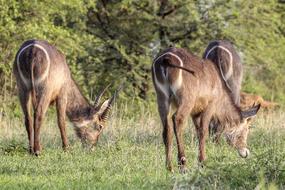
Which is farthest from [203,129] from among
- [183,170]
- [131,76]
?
[131,76]

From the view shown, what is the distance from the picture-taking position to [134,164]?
9297 mm

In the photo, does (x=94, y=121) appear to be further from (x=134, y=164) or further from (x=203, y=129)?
(x=134, y=164)

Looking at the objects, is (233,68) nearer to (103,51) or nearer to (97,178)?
(97,178)

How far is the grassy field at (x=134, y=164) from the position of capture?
7.42 meters

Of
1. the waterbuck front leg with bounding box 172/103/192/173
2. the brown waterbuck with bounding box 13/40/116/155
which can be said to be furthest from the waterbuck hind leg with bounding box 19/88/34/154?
the waterbuck front leg with bounding box 172/103/192/173

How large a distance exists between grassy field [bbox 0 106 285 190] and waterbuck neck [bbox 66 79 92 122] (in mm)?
432

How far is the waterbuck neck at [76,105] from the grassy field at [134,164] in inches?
17.0

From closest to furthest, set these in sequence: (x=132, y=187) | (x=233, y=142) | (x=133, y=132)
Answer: (x=132, y=187) < (x=233, y=142) < (x=133, y=132)

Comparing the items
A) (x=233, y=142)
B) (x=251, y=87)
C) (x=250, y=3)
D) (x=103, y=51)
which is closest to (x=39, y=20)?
(x=103, y=51)

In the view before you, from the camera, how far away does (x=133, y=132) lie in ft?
43.0

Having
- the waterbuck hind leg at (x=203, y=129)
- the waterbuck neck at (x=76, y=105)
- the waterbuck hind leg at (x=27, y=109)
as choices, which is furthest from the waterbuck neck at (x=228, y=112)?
the waterbuck neck at (x=76, y=105)

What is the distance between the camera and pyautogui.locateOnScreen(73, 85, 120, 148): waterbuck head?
13523 mm

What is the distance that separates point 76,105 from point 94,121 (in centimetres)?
41

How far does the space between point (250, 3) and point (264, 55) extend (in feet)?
7.37
